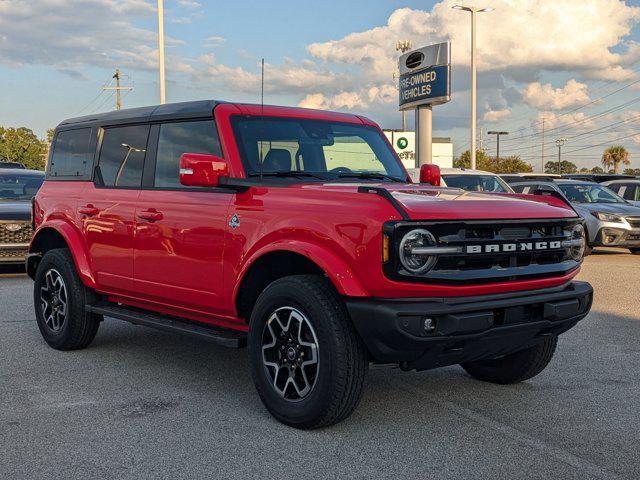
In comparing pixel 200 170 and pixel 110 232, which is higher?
pixel 200 170

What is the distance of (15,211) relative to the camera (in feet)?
40.4

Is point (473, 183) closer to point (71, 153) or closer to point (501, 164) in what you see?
point (71, 153)

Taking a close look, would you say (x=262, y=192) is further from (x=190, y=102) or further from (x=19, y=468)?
(x=19, y=468)

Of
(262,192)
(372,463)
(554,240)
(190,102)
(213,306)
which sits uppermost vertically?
(190,102)

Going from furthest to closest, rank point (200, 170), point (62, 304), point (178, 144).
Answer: point (62, 304) < point (178, 144) < point (200, 170)

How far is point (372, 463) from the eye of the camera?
13.3 feet

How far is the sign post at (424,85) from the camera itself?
70.4ft

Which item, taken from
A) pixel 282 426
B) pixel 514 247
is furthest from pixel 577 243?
pixel 282 426

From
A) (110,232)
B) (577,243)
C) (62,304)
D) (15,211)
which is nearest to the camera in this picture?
(577,243)

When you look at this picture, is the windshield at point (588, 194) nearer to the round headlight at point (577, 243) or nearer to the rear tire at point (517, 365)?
the rear tire at point (517, 365)

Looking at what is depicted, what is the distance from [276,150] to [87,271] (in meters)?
2.07

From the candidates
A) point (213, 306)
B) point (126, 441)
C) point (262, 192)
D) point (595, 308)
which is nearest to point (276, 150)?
point (262, 192)

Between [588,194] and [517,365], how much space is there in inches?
482

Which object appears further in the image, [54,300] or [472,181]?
[472,181]
